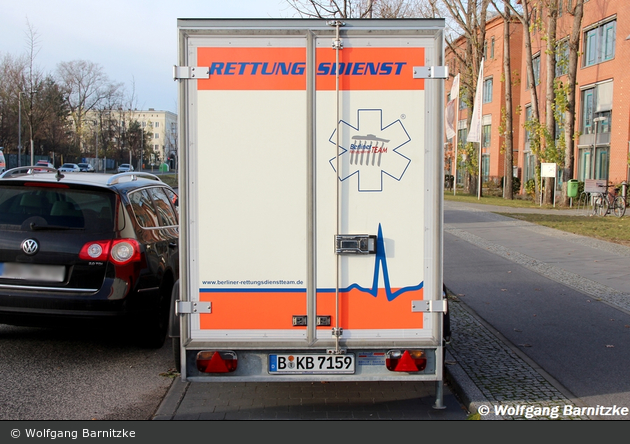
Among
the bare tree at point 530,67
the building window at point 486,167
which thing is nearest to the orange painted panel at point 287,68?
the bare tree at point 530,67

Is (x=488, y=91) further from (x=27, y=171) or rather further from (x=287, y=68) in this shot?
(x=287, y=68)

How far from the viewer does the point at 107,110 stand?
75500 mm

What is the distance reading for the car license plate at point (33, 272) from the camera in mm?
5426

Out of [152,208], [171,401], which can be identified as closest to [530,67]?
[152,208]

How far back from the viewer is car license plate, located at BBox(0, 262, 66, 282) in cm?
543

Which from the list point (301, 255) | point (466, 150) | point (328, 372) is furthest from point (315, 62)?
point (466, 150)

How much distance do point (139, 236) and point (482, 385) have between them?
3272 millimetres

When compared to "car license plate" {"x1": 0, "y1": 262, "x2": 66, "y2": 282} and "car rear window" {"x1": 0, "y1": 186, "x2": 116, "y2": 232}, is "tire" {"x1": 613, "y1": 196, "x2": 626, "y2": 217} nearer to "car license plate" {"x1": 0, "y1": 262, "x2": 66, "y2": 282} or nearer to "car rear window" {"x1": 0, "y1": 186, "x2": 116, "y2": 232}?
"car rear window" {"x1": 0, "y1": 186, "x2": 116, "y2": 232}

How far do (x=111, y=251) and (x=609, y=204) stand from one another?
68.5 ft

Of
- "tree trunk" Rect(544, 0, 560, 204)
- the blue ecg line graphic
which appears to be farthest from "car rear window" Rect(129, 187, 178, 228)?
"tree trunk" Rect(544, 0, 560, 204)

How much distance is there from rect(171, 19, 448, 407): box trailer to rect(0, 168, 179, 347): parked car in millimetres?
1401

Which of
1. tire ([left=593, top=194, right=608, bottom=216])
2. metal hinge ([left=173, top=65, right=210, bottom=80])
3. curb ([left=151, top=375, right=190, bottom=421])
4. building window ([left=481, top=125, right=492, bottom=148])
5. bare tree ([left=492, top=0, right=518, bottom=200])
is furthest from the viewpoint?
building window ([left=481, top=125, right=492, bottom=148])

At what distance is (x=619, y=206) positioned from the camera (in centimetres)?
2214

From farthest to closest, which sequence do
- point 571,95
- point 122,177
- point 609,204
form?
1. point 571,95
2. point 609,204
3. point 122,177
